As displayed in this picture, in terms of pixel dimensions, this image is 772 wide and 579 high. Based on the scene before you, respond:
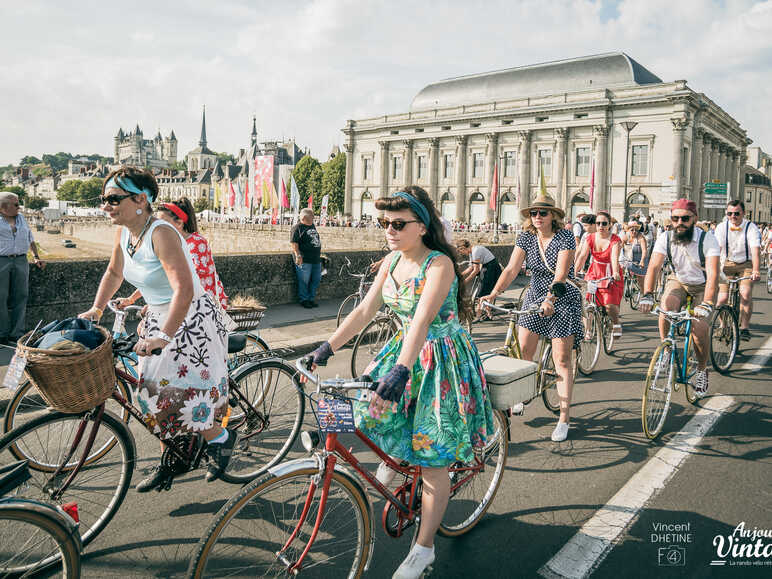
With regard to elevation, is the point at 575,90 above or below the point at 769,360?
above

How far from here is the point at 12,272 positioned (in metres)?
7.13

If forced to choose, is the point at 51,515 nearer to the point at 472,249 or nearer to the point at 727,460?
the point at 727,460

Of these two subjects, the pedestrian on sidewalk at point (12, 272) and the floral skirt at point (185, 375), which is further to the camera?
the pedestrian on sidewalk at point (12, 272)

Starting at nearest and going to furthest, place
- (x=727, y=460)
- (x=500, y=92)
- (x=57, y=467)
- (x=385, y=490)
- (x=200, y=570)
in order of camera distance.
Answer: (x=200, y=570)
(x=385, y=490)
(x=57, y=467)
(x=727, y=460)
(x=500, y=92)

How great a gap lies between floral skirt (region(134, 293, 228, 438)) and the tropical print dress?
41.6 inches

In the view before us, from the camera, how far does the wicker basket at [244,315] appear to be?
420cm

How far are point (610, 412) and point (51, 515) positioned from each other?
4.78 metres

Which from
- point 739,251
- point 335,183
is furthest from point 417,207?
point 335,183

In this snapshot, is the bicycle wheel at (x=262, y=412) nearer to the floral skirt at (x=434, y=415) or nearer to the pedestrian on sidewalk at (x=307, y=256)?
the floral skirt at (x=434, y=415)

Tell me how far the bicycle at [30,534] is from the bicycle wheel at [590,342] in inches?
225

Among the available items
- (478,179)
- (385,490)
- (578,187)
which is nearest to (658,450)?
(385,490)

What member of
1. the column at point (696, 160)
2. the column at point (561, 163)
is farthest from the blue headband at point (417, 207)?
the column at point (696, 160)

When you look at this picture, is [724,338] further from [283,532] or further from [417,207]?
[283,532]

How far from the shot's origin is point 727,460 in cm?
442
